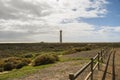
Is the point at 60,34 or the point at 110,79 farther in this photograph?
the point at 60,34

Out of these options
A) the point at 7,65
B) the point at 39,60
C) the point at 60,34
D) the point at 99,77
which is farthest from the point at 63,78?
the point at 60,34

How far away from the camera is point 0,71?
26203mm

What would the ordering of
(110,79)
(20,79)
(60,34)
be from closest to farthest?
1. (110,79)
2. (20,79)
3. (60,34)

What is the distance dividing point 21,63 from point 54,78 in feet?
40.5

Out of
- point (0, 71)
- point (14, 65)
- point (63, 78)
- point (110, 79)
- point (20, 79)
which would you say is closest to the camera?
point (110, 79)

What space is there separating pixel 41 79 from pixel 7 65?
1254cm

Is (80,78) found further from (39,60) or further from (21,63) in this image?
(21,63)

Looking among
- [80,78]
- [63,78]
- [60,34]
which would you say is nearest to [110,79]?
[80,78]

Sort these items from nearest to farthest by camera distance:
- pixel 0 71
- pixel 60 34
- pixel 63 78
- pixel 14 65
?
1. pixel 63 78
2. pixel 0 71
3. pixel 14 65
4. pixel 60 34

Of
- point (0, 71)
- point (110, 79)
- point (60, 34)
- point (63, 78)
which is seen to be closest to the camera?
point (110, 79)

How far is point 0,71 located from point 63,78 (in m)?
12.8

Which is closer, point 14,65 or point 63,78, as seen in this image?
point 63,78

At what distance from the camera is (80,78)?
15312 millimetres

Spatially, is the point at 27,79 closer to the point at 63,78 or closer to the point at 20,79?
the point at 20,79
